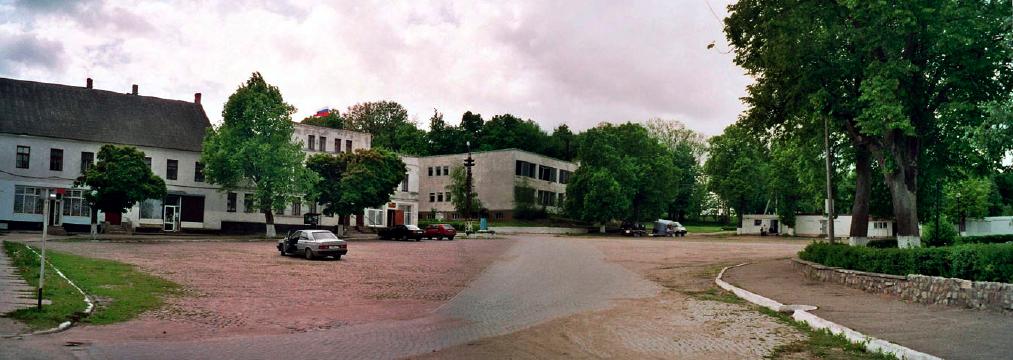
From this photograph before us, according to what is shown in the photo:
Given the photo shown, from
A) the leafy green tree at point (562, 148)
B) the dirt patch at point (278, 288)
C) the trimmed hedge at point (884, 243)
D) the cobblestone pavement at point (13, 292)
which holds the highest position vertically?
the leafy green tree at point (562, 148)

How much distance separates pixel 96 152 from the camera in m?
53.6

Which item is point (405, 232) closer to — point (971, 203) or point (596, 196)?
point (596, 196)

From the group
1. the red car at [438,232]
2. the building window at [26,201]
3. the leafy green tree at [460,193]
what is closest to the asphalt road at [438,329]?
the red car at [438,232]

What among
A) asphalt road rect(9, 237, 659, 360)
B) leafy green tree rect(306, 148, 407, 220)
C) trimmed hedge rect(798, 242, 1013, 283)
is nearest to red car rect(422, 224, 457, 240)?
leafy green tree rect(306, 148, 407, 220)

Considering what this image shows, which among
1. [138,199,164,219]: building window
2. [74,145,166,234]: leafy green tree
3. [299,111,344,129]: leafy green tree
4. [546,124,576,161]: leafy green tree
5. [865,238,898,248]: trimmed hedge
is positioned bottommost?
[865,238,898,248]: trimmed hedge

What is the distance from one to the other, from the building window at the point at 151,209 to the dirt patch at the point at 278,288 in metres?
18.4

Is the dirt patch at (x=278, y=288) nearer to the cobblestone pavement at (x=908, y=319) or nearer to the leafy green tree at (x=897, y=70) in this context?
the cobblestone pavement at (x=908, y=319)

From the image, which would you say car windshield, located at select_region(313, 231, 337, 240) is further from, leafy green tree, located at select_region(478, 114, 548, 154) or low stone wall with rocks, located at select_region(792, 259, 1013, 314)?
leafy green tree, located at select_region(478, 114, 548, 154)

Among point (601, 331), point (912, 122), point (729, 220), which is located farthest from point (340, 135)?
point (729, 220)

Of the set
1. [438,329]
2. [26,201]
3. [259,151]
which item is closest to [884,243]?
[438,329]

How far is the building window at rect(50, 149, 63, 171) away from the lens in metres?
51.7

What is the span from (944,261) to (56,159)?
2170 inches

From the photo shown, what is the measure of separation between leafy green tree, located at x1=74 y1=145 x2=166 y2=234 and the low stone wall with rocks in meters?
41.3

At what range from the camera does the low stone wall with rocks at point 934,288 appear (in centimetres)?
1508
